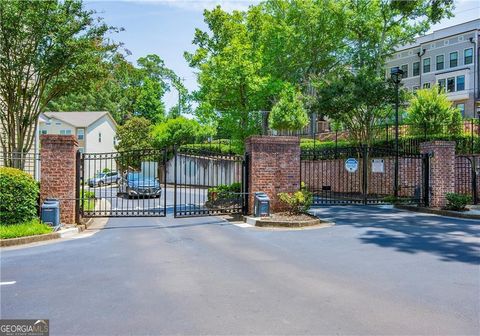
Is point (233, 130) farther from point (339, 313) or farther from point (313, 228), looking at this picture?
point (339, 313)

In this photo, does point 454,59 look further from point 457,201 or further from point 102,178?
point 102,178

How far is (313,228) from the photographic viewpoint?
11211 millimetres

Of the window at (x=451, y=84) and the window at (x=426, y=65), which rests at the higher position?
the window at (x=426, y=65)

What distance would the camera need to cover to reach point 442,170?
49.9 ft

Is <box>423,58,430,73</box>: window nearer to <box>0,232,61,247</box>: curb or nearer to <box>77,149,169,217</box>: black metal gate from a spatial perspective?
<box>77,149,169,217</box>: black metal gate

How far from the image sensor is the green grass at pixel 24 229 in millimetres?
8977

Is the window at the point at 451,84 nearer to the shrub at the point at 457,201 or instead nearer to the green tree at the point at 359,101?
the green tree at the point at 359,101

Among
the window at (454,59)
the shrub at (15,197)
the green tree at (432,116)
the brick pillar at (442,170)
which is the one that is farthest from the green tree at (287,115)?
the window at (454,59)

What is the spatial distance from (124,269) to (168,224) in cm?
578

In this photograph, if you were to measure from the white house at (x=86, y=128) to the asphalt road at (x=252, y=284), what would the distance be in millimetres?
38985

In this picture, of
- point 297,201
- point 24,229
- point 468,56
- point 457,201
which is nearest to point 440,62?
point 468,56

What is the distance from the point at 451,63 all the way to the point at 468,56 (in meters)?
1.73

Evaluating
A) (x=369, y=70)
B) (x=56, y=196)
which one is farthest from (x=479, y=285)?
(x=369, y=70)

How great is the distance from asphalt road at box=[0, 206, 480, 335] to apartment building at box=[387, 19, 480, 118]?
32.1 metres
